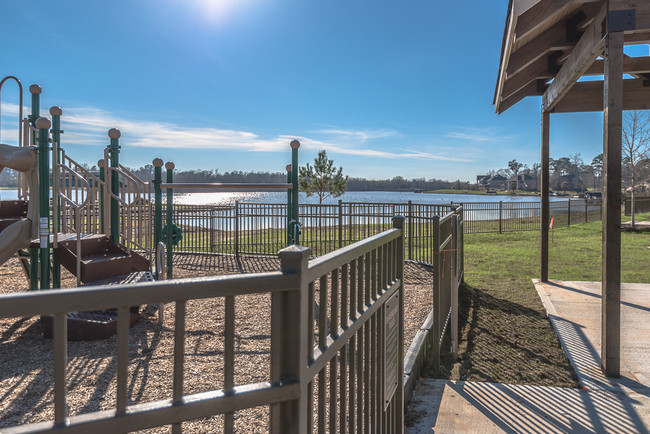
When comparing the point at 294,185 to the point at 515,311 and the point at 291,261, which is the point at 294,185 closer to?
the point at 515,311

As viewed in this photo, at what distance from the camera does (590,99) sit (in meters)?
8.12

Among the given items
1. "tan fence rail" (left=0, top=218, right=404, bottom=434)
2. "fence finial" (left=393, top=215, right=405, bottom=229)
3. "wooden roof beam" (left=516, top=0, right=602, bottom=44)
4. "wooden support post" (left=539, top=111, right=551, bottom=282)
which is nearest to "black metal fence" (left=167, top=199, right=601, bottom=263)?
"wooden support post" (left=539, top=111, right=551, bottom=282)

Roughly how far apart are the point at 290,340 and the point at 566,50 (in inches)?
291

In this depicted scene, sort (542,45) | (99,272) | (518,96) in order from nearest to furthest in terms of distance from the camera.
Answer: (99,272) → (542,45) → (518,96)

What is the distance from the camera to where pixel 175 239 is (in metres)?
6.62

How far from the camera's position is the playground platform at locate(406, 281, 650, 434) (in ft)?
10.3

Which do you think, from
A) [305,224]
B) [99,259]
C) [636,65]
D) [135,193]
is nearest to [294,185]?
[135,193]

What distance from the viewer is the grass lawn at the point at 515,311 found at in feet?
13.9

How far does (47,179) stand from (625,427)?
5872 mm

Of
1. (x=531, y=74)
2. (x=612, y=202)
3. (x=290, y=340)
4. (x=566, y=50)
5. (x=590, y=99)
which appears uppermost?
(x=566, y=50)

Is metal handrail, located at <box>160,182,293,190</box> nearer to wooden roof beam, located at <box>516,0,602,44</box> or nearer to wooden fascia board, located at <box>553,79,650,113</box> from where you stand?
wooden roof beam, located at <box>516,0,602,44</box>

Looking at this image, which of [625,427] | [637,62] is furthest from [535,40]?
[625,427]

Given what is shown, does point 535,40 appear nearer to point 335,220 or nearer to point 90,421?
point 90,421

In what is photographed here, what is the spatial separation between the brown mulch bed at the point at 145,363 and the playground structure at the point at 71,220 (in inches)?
16.4
